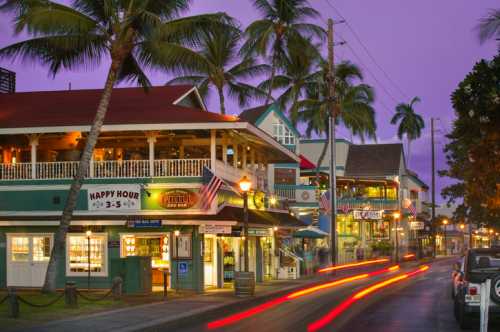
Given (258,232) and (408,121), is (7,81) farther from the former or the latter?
(408,121)

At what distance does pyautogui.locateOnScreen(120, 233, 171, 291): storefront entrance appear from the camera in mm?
29516

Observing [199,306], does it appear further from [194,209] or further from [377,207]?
[377,207]

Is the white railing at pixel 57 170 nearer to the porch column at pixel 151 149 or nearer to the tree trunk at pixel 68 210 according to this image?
the porch column at pixel 151 149

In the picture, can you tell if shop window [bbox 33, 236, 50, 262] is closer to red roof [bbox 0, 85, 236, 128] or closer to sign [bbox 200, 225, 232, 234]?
red roof [bbox 0, 85, 236, 128]

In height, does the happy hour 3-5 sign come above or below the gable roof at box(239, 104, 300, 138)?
below

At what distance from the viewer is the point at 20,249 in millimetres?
30406

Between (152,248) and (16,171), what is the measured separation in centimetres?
624

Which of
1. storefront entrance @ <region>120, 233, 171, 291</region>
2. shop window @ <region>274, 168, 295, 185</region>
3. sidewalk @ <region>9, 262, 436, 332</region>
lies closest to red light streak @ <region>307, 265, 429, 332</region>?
sidewalk @ <region>9, 262, 436, 332</region>

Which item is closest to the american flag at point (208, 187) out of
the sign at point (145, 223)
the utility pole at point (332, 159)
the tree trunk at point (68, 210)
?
the sign at point (145, 223)

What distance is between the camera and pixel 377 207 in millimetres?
67062

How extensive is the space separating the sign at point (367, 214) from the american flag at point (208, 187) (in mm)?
35505

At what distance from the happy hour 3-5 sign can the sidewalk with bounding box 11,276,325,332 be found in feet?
14.2

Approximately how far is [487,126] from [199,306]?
33.2ft

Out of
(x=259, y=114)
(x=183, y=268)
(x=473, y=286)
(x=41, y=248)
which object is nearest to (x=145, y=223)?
(x=183, y=268)
